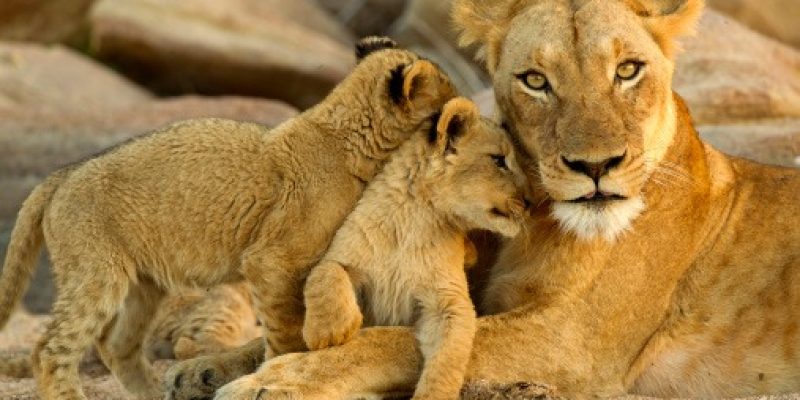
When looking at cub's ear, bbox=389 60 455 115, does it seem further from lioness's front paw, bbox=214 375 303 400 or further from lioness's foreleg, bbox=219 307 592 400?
lioness's front paw, bbox=214 375 303 400

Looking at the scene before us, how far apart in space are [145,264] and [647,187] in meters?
1.80

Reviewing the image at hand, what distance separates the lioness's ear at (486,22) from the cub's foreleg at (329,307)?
115 centimetres

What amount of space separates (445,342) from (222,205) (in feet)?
3.04

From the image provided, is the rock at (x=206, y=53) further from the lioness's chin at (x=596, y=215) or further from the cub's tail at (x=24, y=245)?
the lioness's chin at (x=596, y=215)

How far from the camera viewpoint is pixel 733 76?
33.0 ft

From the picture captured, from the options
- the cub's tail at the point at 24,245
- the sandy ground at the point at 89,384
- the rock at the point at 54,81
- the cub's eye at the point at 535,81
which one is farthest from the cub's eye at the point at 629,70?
the rock at the point at 54,81

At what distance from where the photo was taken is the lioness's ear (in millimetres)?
6191

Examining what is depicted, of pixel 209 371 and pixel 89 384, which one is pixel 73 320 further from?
pixel 89 384

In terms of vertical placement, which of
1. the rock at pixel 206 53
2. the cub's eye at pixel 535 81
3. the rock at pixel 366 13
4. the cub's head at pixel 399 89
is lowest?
the rock at pixel 366 13

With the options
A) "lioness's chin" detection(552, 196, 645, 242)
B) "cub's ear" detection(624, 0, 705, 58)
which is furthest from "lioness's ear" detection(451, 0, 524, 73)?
"lioness's chin" detection(552, 196, 645, 242)

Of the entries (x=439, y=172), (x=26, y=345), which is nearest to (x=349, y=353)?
(x=439, y=172)

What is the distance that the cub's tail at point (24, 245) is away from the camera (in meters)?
6.02

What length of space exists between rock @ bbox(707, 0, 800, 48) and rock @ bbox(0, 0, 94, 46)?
528 cm

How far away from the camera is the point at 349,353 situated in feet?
18.6
